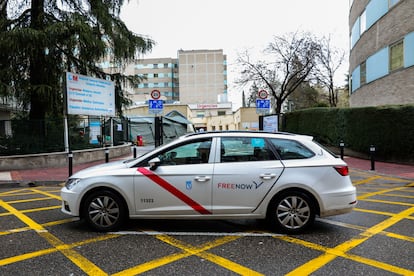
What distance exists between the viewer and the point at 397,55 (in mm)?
17500

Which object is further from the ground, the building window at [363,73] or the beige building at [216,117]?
the building window at [363,73]

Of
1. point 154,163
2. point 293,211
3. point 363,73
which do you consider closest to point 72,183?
point 154,163

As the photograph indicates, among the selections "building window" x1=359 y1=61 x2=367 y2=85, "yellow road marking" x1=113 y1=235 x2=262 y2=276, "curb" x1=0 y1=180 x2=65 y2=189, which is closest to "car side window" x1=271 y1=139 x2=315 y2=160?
"yellow road marking" x1=113 y1=235 x2=262 y2=276

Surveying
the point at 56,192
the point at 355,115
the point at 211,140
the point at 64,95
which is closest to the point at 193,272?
the point at 211,140

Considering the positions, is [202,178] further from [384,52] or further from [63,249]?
[384,52]

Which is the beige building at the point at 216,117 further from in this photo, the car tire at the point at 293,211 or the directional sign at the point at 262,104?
the car tire at the point at 293,211

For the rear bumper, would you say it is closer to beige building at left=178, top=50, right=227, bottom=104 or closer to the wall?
the wall

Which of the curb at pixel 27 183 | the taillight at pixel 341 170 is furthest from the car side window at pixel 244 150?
the curb at pixel 27 183

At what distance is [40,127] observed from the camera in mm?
13992

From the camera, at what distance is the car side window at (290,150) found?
5.23m

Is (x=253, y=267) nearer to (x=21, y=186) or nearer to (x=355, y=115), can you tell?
(x=21, y=186)

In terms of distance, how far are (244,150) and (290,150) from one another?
2.35 feet

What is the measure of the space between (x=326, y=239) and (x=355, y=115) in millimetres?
12924

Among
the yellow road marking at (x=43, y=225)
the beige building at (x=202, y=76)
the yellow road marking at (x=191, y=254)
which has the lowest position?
the yellow road marking at (x=191, y=254)
